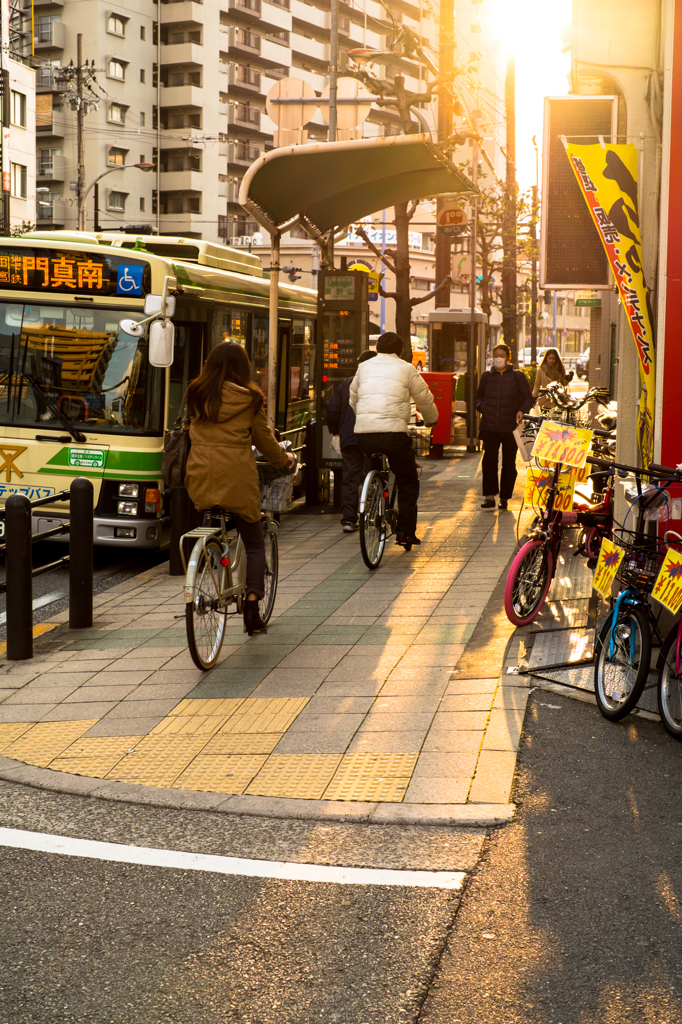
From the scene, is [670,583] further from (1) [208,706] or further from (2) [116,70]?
(2) [116,70]

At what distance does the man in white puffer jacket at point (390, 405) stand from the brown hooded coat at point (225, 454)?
3.29 m

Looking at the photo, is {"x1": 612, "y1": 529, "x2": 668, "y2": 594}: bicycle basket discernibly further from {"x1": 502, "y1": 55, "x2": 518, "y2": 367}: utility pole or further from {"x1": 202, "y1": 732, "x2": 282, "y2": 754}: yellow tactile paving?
{"x1": 502, "y1": 55, "x2": 518, "y2": 367}: utility pole

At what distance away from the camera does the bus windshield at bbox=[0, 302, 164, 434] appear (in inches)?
400

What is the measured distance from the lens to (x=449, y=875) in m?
4.06

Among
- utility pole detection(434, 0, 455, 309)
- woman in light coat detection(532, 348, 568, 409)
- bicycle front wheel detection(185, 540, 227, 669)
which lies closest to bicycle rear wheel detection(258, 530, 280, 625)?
bicycle front wheel detection(185, 540, 227, 669)

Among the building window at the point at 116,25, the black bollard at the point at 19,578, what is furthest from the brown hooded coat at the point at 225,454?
the building window at the point at 116,25

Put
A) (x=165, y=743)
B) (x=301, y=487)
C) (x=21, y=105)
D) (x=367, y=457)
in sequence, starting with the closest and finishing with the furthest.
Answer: (x=165, y=743) → (x=367, y=457) → (x=301, y=487) → (x=21, y=105)

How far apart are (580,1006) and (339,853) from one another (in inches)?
50.6

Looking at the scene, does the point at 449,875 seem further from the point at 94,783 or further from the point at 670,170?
the point at 670,170

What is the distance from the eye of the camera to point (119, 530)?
10.2 meters

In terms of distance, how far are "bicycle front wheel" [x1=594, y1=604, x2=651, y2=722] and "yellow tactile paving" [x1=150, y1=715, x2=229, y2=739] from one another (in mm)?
1872

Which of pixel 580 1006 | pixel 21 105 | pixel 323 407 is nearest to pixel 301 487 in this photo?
pixel 323 407

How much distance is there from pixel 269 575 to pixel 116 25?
57.8 m

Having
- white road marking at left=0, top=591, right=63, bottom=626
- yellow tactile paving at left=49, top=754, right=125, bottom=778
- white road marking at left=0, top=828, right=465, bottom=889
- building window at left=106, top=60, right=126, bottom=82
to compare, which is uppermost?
building window at left=106, top=60, right=126, bottom=82
